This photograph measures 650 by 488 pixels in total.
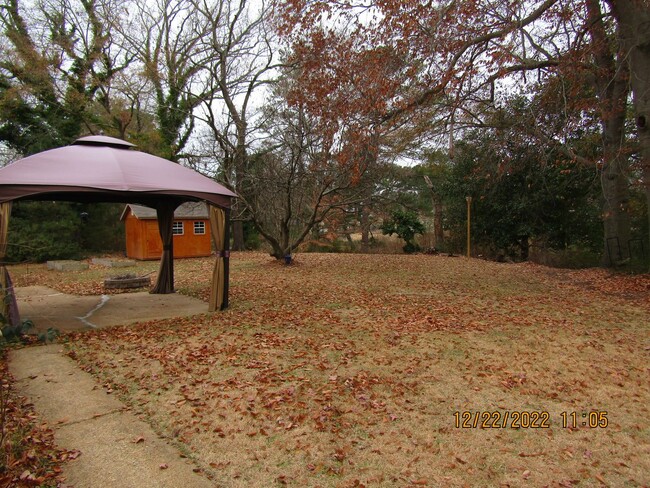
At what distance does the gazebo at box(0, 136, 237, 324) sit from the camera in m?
5.78

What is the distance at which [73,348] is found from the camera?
5492mm

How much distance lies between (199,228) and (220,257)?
11.9 meters

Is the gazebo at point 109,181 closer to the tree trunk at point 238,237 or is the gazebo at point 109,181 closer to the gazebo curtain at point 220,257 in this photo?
the gazebo curtain at point 220,257

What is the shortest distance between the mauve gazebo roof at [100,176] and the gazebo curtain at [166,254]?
1.80 metres

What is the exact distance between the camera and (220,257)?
742 cm

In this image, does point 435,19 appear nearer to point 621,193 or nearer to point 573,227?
point 621,193

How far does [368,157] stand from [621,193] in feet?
25.2

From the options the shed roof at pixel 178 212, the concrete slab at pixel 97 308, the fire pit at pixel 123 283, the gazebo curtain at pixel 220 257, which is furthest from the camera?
the shed roof at pixel 178 212

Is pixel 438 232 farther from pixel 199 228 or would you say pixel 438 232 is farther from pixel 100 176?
pixel 100 176

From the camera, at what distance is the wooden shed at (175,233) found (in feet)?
57.1

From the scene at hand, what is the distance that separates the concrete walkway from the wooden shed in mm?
13335
